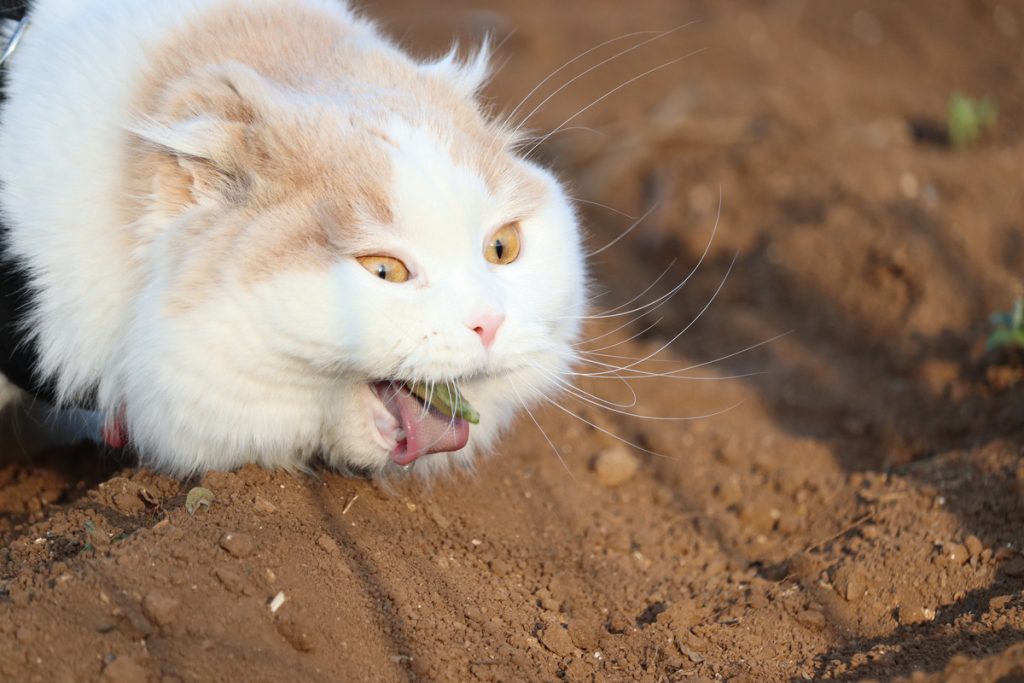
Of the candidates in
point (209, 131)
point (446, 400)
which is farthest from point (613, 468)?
point (209, 131)

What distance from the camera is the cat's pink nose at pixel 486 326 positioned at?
8.01 feet

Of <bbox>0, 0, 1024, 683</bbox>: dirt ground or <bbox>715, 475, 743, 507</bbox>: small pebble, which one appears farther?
<bbox>715, 475, 743, 507</bbox>: small pebble

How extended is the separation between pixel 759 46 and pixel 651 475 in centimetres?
502

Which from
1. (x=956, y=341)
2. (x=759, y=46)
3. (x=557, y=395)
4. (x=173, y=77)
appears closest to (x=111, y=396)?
(x=173, y=77)

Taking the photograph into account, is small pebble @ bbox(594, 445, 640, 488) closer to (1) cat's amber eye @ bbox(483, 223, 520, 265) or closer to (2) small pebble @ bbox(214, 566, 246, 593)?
(1) cat's amber eye @ bbox(483, 223, 520, 265)

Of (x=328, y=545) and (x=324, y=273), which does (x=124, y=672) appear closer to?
(x=328, y=545)

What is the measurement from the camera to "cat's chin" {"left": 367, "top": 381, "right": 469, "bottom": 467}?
8.99 feet

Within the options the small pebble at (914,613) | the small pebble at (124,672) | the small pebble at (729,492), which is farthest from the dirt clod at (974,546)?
the small pebble at (124,672)

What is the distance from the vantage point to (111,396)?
2879 mm

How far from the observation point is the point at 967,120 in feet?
20.5

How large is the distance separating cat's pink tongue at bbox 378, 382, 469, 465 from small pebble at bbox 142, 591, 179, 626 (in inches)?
27.4

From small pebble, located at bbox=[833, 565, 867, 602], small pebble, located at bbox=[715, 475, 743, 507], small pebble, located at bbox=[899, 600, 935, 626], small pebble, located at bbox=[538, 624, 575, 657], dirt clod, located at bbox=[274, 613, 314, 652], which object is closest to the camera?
dirt clod, located at bbox=[274, 613, 314, 652]

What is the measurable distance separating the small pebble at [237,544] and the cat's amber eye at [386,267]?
75cm

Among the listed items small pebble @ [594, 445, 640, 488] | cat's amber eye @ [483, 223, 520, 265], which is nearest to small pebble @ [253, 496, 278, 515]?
cat's amber eye @ [483, 223, 520, 265]
